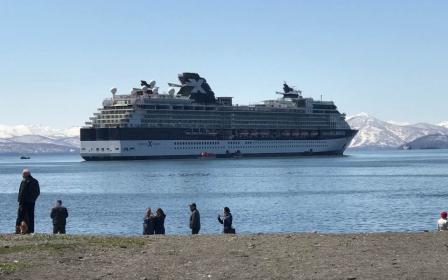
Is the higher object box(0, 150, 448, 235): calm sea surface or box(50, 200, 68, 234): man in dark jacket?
box(50, 200, 68, 234): man in dark jacket

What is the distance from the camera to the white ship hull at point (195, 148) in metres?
144

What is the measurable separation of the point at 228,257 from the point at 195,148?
441 ft

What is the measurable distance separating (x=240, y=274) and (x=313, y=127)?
155 m

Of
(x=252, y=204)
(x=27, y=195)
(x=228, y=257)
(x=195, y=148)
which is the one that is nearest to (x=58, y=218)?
(x=27, y=195)

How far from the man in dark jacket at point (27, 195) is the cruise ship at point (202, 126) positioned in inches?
4770

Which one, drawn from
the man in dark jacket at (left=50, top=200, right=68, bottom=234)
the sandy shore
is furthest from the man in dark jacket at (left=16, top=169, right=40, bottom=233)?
the man in dark jacket at (left=50, top=200, right=68, bottom=234)

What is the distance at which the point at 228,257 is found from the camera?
16.8 m

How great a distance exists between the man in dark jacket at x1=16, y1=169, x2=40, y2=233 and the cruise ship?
4770 inches

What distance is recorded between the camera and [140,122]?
145 metres

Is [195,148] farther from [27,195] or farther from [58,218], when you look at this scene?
[27,195]

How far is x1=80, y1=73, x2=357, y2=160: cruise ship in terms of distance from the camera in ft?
476

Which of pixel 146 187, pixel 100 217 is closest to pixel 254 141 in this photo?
pixel 146 187

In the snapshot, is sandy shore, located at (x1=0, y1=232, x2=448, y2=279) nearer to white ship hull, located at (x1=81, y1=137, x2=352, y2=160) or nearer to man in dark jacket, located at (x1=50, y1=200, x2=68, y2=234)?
man in dark jacket, located at (x1=50, y1=200, x2=68, y2=234)

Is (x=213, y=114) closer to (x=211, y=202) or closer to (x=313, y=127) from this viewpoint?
(x=313, y=127)
